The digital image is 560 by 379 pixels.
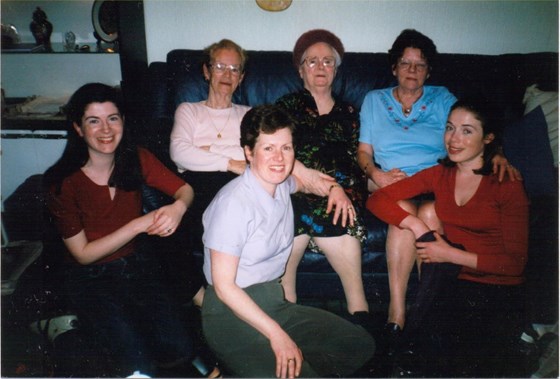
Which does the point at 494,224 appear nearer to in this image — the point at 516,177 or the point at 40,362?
the point at 516,177

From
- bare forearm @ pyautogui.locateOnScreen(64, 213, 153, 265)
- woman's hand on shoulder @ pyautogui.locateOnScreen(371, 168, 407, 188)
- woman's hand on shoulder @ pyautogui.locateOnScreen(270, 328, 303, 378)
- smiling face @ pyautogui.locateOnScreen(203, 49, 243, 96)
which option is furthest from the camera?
smiling face @ pyautogui.locateOnScreen(203, 49, 243, 96)

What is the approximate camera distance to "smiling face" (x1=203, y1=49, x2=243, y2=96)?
2.20 m

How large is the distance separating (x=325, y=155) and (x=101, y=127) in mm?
1064

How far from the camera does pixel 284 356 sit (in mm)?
1235

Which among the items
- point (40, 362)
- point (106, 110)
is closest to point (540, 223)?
point (106, 110)

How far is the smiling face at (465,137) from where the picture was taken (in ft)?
5.55

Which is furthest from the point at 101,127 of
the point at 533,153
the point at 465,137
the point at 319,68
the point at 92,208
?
the point at 533,153

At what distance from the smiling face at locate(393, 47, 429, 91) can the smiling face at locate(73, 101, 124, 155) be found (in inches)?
59.2

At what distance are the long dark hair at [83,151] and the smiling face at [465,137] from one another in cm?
142

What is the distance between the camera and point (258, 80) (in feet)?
8.21

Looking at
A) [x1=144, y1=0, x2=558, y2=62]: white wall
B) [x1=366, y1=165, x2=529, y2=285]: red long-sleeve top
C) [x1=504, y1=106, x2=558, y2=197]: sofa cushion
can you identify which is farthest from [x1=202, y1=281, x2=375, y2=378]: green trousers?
[x1=144, y1=0, x2=558, y2=62]: white wall

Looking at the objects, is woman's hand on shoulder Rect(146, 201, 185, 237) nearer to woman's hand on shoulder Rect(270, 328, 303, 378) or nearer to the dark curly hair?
woman's hand on shoulder Rect(270, 328, 303, 378)

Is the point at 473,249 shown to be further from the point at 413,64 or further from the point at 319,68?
the point at 319,68

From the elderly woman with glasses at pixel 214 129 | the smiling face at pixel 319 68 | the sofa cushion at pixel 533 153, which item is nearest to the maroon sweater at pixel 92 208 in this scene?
the elderly woman with glasses at pixel 214 129
